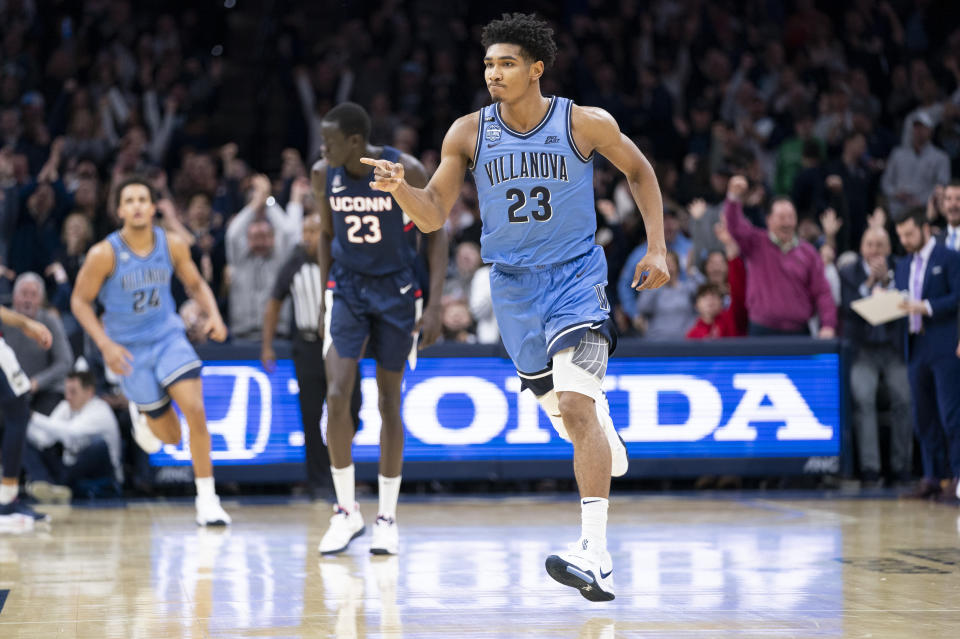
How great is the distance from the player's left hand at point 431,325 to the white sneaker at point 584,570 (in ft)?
7.22

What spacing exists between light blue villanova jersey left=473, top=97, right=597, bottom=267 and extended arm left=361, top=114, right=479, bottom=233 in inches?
4.3

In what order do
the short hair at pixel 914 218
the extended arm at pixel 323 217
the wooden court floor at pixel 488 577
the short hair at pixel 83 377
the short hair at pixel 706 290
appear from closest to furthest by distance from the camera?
the wooden court floor at pixel 488 577 → the extended arm at pixel 323 217 → the short hair at pixel 914 218 → the short hair at pixel 83 377 → the short hair at pixel 706 290

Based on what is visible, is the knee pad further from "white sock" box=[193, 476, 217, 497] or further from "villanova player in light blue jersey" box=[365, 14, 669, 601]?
"white sock" box=[193, 476, 217, 497]

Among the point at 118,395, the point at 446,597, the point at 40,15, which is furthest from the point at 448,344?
the point at 40,15

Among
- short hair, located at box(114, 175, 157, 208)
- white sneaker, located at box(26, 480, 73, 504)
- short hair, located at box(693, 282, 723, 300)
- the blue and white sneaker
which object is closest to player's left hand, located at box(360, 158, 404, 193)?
short hair, located at box(114, 175, 157, 208)

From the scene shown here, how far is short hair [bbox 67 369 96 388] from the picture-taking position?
10.3 meters

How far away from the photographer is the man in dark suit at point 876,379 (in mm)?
10727

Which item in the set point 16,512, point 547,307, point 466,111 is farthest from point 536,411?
point 466,111

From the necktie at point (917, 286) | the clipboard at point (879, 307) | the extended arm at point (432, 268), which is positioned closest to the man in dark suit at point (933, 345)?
the necktie at point (917, 286)

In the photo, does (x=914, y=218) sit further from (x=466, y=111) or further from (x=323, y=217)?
(x=466, y=111)

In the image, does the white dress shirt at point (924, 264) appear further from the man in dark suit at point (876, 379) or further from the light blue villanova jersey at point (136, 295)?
the light blue villanova jersey at point (136, 295)

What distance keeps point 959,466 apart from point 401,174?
19.9 feet

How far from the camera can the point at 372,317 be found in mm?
7078

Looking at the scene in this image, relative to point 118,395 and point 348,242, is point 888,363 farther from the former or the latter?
point 118,395
